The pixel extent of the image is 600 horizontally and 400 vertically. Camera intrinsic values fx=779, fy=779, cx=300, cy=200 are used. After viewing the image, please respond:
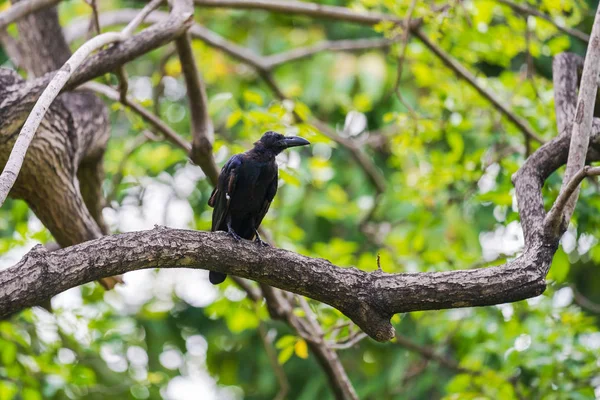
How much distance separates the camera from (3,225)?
269 inches

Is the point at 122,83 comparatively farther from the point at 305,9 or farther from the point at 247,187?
the point at 305,9

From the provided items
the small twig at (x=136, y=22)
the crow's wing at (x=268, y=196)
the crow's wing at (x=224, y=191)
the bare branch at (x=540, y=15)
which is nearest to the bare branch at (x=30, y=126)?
the small twig at (x=136, y=22)

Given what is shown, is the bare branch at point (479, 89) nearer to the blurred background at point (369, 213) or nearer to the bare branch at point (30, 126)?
the blurred background at point (369, 213)

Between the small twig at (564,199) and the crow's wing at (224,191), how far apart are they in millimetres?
1839

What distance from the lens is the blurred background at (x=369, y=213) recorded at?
548 cm

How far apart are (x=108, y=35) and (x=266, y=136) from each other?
42.6 inches

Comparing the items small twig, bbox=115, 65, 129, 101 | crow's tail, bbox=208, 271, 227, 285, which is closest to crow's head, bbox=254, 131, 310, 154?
crow's tail, bbox=208, 271, 227, 285

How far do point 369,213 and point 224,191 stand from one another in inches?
120

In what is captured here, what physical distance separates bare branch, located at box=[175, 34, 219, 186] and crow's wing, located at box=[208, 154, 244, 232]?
330mm

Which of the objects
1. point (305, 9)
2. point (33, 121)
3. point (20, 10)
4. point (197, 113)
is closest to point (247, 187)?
point (197, 113)

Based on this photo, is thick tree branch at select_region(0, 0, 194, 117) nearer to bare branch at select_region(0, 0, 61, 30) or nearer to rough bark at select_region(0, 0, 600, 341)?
bare branch at select_region(0, 0, 61, 30)

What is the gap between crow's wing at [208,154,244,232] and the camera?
4449mm

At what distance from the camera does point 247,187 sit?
4500 millimetres

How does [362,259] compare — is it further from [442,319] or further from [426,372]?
[426,372]
